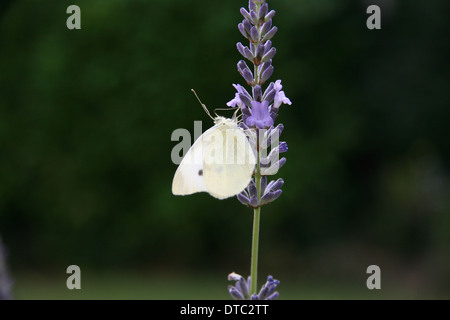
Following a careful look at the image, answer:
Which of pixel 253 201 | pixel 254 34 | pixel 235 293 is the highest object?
pixel 254 34

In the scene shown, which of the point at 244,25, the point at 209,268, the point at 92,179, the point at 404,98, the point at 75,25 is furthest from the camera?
the point at 404,98

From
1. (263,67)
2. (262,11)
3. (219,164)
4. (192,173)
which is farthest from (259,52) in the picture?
(192,173)

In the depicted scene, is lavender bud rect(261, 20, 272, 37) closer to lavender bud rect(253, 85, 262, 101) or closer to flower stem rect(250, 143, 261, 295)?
lavender bud rect(253, 85, 262, 101)

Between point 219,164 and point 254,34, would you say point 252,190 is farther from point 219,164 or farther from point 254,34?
point 254,34

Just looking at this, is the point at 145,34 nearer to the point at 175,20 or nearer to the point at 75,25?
the point at 175,20

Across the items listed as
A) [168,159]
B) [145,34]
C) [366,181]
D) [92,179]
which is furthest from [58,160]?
[366,181]

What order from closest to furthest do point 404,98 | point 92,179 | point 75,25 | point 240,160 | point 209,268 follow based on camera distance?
point 240,160 < point 75,25 < point 92,179 < point 209,268 < point 404,98

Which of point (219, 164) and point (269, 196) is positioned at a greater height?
point (219, 164)
